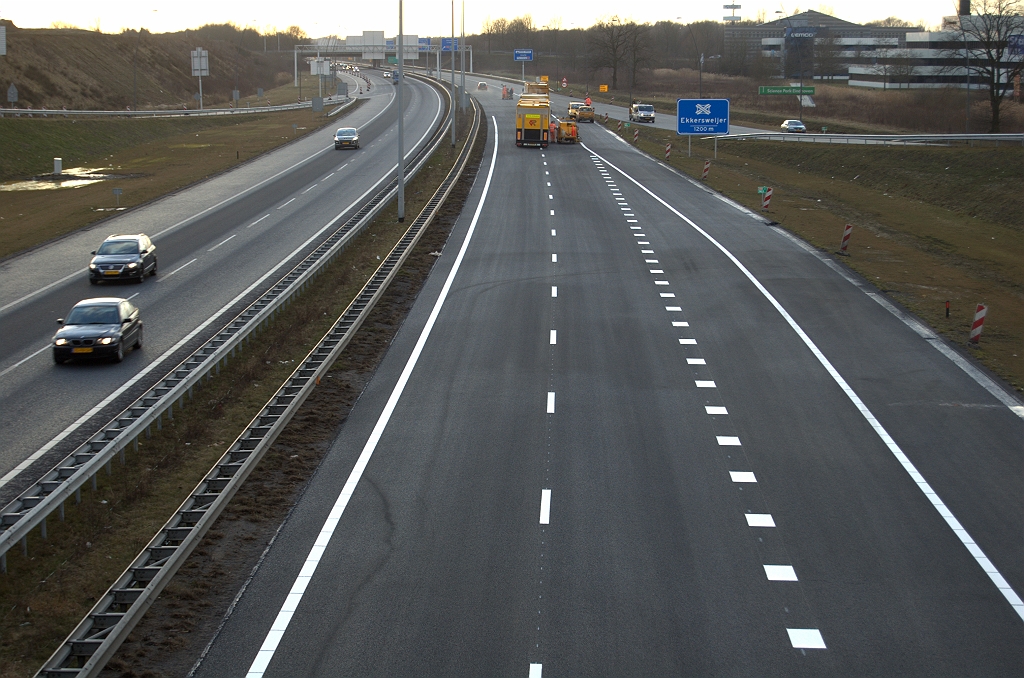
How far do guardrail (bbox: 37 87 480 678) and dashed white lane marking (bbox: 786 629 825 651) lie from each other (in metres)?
8.24

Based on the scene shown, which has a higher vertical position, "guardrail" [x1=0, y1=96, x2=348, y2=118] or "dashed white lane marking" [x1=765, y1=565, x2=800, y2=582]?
"guardrail" [x1=0, y1=96, x2=348, y2=118]

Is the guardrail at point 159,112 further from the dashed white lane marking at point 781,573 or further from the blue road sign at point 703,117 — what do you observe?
the dashed white lane marking at point 781,573

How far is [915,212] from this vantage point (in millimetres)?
52281

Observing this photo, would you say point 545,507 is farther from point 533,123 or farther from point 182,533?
point 533,123

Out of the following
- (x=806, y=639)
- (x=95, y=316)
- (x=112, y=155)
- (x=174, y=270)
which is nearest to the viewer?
(x=806, y=639)

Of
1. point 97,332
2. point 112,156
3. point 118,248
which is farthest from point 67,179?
point 97,332

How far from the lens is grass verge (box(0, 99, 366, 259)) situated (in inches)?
1820

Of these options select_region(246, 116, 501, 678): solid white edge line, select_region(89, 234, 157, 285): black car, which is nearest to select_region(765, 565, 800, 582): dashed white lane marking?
select_region(246, 116, 501, 678): solid white edge line

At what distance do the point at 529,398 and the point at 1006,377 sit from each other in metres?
11.6

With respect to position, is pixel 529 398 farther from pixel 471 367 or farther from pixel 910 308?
pixel 910 308

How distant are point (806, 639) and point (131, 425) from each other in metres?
12.5

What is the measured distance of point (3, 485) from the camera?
54.9ft

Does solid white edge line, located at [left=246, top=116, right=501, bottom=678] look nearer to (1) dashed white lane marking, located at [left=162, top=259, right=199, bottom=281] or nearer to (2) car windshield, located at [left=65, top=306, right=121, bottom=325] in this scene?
(2) car windshield, located at [left=65, top=306, right=121, bottom=325]

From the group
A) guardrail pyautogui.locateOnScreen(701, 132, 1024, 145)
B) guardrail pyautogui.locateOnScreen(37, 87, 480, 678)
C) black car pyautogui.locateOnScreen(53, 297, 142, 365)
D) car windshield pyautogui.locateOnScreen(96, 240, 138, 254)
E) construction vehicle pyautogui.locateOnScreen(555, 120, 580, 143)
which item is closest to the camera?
guardrail pyautogui.locateOnScreen(37, 87, 480, 678)
